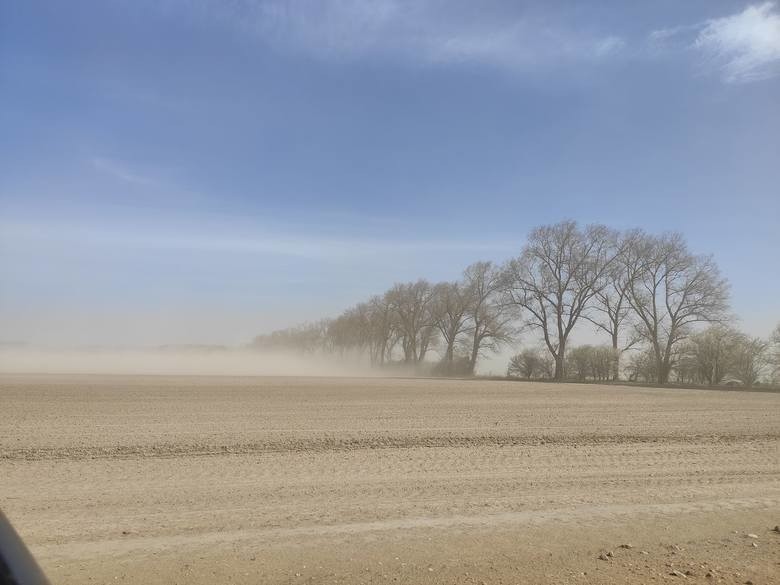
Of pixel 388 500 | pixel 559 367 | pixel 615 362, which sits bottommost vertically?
pixel 388 500

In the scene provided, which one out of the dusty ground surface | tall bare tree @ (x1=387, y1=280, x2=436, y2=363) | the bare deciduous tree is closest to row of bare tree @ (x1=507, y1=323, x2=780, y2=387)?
the bare deciduous tree

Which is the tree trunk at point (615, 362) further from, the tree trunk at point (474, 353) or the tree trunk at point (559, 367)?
the tree trunk at point (474, 353)

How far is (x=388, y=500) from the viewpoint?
8.29 metres

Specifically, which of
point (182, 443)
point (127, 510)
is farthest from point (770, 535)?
point (182, 443)

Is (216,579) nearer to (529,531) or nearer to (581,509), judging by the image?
(529,531)

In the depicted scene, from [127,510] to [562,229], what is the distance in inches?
2467

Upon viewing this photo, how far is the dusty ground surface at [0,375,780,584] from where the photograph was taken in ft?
19.0

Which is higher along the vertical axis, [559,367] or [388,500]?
[559,367]

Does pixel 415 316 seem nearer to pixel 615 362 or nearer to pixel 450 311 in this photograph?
pixel 450 311

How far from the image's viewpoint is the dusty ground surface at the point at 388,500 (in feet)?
19.0

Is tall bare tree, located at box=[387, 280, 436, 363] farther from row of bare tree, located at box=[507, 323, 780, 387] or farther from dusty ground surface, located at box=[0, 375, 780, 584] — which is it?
dusty ground surface, located at box=[0, 375, 780, 584]

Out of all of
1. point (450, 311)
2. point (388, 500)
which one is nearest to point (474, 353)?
point (450, 311)

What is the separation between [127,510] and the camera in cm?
764

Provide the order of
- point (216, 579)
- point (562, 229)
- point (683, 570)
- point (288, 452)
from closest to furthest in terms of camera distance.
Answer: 1. point (216, 579)
2. point (683, 570)
3. point (288, 452)
4. point (562, 229)
